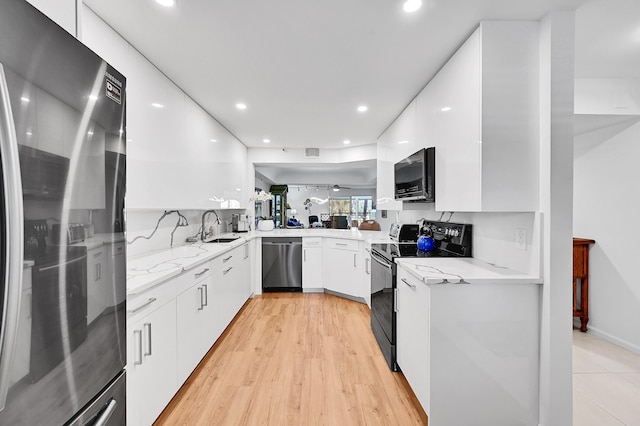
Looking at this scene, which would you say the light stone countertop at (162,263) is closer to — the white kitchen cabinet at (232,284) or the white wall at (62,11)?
the white kitchen cabinet at (232,284)

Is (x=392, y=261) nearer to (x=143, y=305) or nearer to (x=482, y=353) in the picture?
(x=482, y=353)

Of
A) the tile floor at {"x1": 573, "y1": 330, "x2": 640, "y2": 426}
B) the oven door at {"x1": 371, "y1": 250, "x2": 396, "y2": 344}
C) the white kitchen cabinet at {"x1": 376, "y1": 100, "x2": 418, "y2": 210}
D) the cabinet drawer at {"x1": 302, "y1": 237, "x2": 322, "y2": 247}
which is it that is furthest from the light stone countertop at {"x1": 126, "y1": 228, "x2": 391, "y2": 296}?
the tile floor at {"x1": 573, "y1": 330, "x2": 640, "y2": 426}

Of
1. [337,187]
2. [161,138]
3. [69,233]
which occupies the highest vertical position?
[337,187]

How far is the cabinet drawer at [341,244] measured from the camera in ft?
12.6

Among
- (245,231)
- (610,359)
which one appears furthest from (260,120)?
(610,359)

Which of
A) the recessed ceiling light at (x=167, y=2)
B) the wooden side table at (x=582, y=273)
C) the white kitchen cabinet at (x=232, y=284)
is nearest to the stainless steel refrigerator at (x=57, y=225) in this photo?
the recessed ceiling light at (x=167, y=2)

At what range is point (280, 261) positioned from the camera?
424 centimetres

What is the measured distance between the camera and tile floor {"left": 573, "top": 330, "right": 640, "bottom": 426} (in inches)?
68.6

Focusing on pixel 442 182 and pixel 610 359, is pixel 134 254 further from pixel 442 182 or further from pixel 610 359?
pixel 610 359

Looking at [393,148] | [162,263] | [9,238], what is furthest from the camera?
[393,148]

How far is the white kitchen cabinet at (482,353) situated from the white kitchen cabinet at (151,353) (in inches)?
59.4

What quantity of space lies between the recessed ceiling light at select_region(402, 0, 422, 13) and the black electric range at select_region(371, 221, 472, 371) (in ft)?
4.97

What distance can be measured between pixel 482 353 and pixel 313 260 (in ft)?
9.42

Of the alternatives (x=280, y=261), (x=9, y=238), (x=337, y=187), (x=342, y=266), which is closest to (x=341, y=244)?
(x=342, y=266)
